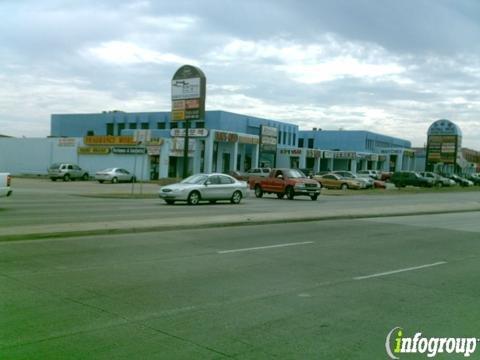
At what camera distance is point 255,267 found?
400 inches

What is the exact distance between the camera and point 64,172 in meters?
53.9

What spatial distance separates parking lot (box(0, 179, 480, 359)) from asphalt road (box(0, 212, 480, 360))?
0.8 inches

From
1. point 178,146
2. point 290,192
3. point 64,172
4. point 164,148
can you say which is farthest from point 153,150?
point 290,192

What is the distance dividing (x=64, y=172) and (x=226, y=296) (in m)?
48.8

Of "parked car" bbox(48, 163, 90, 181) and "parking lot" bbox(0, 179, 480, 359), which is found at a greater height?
"parking lot" bbox(0, 179, 480, 359)

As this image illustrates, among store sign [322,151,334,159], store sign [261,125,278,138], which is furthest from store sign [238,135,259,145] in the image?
store sign [322,151,334,159]

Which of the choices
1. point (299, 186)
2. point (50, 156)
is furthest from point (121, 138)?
point (299, 186)

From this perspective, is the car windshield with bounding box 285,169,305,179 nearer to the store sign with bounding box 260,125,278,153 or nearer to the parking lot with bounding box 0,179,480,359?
the parking lot with bounding box 0,179,480,359

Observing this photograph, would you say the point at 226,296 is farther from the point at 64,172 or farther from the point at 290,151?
the point at 290,151

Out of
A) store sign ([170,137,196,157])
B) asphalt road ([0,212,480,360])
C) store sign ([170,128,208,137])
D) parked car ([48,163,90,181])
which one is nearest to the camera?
asphalt road ([0,212,480,360])

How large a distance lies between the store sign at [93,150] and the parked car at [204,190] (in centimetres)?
3329

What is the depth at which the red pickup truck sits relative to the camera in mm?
33344

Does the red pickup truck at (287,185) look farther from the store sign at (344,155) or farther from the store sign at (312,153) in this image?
the store sign at (344,155)

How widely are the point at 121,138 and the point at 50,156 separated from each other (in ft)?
34.3
